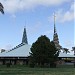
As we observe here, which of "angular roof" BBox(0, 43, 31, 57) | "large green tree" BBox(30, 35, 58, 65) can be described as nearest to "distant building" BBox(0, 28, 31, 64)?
"angular roof" BBox(0, 43, 31, 57)

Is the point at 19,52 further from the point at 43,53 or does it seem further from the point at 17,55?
the point at 43,53

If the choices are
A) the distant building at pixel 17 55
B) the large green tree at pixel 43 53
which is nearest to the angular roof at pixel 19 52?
the distant building at pixel 17 55

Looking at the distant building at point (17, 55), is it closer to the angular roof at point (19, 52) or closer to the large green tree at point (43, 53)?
the angular roof at point (19, 52)

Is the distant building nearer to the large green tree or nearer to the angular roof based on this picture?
the angular roof

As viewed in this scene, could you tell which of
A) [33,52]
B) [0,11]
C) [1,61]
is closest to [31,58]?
[33,52]

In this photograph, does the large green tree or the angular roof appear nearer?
the large green tree

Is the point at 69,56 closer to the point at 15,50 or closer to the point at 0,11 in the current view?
the point at 15,50

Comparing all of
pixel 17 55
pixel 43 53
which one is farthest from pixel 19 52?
pixel 43 53

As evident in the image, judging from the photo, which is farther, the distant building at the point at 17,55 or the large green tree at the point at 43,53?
the distant building at the point at 17,55

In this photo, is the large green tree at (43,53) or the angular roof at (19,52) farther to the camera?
the angular roof at (19,52)

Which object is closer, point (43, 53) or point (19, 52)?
point (43, 53)

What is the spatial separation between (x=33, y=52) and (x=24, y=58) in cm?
3076

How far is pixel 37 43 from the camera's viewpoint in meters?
80.6

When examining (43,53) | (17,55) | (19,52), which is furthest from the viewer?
(19,52)
